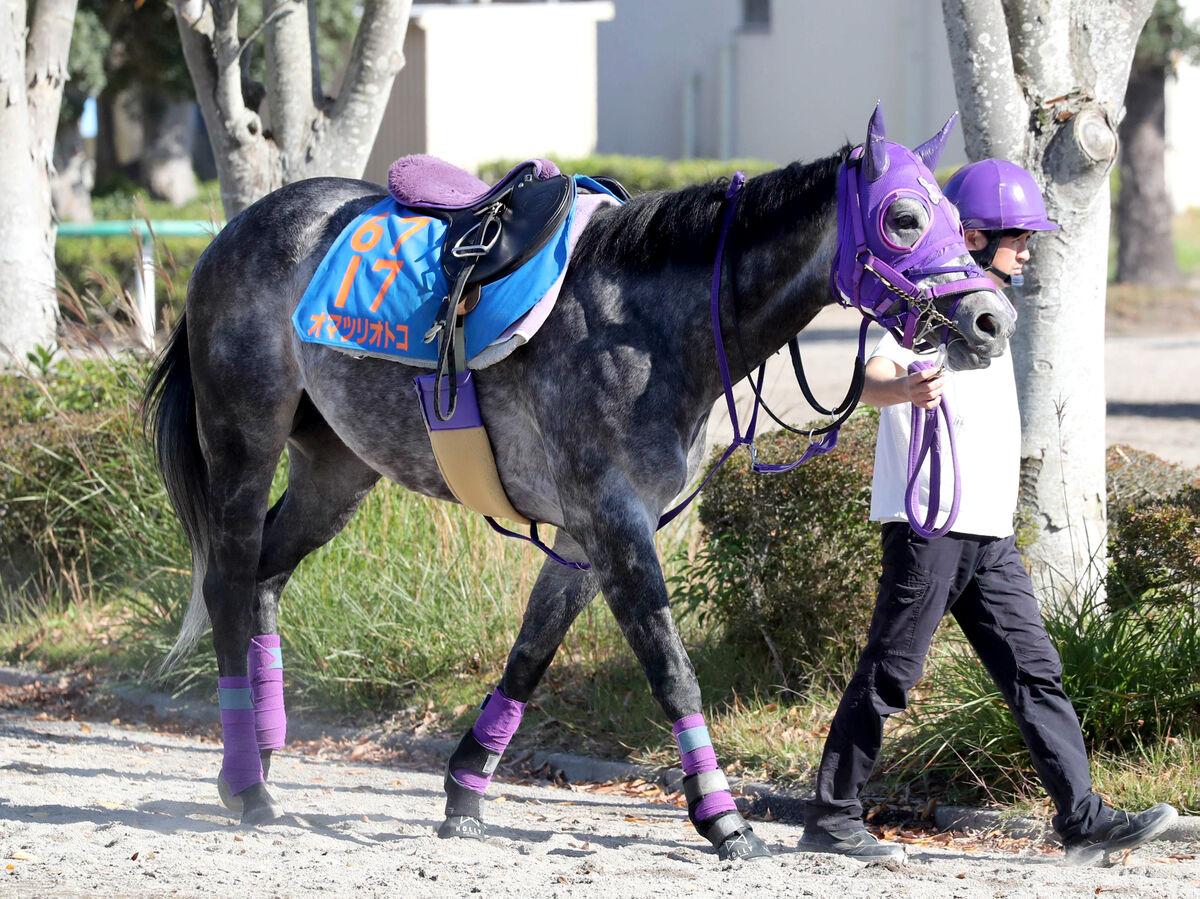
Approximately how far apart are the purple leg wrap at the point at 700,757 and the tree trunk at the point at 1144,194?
2068cm

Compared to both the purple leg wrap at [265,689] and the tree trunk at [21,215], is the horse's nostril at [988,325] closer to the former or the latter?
the purple leg wrap at [265,689]

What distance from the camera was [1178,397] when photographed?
14.3 metres

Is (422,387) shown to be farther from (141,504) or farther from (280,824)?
(141,504)

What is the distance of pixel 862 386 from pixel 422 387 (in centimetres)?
131

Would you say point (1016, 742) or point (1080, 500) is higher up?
point (1080, 500)

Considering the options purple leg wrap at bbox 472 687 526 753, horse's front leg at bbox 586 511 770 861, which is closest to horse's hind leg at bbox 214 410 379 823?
purple leg wrap at bbox 472 687 526 753

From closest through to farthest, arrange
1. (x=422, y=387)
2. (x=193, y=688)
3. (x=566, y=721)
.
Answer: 1. (x=422, y=387)
2. (x=566, y=721)
3. (x=193, y=688)

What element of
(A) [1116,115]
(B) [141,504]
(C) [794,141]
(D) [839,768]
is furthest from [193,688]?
(C) [794,141]

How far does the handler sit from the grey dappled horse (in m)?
0.39

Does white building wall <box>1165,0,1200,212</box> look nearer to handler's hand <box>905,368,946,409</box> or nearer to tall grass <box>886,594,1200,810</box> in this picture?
tall grass <box>886,594,1200,810</box>

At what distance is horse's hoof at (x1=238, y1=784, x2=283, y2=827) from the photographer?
4.75m

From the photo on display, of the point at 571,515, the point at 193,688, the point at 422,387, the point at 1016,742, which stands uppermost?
the point at 422,387

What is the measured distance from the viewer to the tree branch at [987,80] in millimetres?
5273

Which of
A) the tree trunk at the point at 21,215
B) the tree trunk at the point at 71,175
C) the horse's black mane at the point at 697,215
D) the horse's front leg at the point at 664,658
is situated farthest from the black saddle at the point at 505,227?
the tree trunk at the point at 71,175
